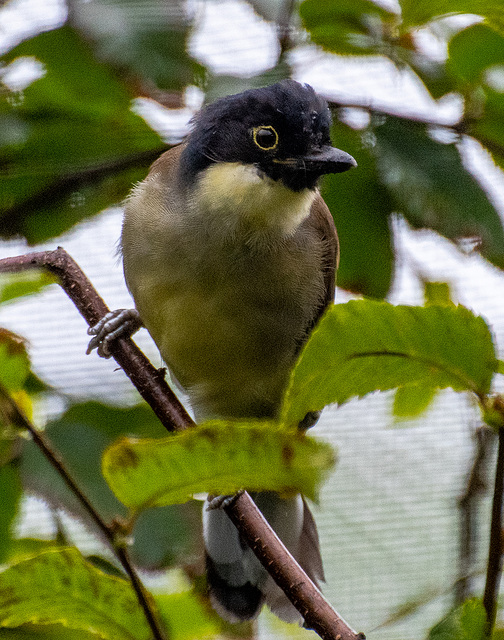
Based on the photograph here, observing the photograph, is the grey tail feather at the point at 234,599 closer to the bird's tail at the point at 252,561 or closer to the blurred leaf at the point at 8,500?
the bird's tail at the point at 252,561

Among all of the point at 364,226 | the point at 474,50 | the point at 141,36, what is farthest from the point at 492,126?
the point at 141,36

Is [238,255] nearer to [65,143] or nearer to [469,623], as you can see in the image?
[65,143]

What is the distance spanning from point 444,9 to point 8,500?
38.8 inches

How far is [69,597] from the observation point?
0.75 m

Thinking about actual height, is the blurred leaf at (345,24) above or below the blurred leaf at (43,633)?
above

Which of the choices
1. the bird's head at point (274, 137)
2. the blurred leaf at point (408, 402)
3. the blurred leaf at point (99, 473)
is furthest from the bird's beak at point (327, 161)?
the blurred leaf at point (99, 473)

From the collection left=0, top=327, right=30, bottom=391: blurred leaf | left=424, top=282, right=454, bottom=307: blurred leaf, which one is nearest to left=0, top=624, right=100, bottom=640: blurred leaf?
left=0, top=327, right=30, bottom=391: blurred leaf

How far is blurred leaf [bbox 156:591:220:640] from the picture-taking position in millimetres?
1182

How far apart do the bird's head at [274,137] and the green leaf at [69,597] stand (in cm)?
86

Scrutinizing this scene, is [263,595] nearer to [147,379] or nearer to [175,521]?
[175,521]

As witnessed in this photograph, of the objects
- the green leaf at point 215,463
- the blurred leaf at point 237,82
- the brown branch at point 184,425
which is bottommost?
the brown branch at point 184,425

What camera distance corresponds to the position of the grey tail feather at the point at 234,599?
146 cm

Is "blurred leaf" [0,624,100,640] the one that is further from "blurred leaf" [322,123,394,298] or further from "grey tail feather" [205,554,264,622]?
"blurred leaf" [322,123,394,298]

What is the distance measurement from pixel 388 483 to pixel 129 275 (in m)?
1.23
